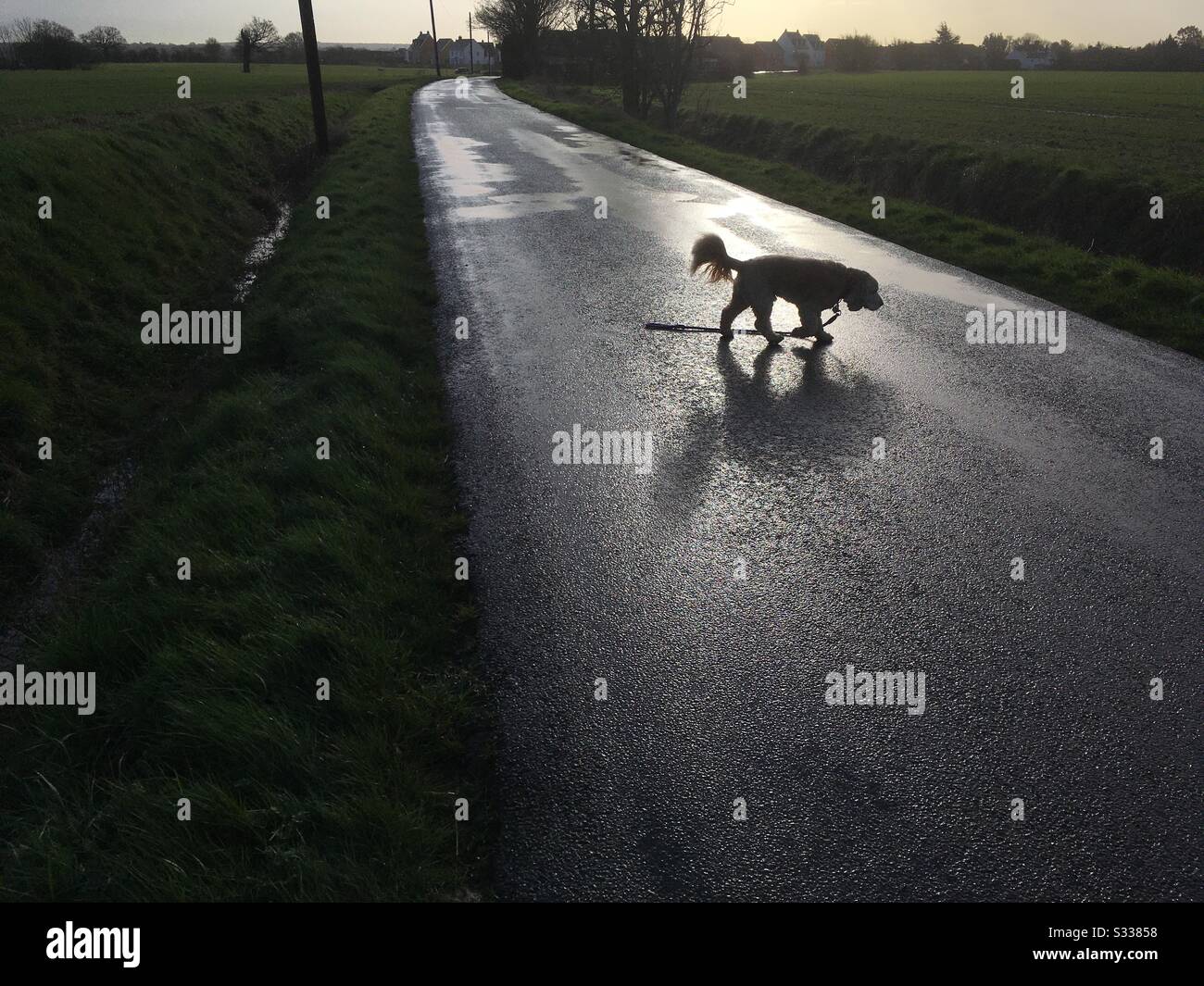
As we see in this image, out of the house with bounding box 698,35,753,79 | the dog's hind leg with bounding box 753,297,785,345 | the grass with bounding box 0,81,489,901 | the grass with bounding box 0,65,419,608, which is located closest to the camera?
the grass with bounding box 0,81,489,901

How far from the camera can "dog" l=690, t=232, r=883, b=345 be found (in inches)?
325

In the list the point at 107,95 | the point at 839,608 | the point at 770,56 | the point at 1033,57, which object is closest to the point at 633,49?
the point at 107,95

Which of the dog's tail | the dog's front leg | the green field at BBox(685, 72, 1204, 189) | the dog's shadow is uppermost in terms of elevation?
the green field at BBox(685, 72, 1204, 189)

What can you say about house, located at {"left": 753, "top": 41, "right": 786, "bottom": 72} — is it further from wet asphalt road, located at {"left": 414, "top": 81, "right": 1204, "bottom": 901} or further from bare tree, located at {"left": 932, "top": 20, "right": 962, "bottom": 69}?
wet asphalt road, located at {"left": 414, "top": 81, "right": 1204, "bottom": 901}

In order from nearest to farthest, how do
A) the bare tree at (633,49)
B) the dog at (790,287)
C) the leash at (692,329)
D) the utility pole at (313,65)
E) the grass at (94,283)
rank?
the grass at (94,283) < the dog at (790,287) < the leash at (692,329) < the utility pole at (313,65) < the bare tree at (633,49)

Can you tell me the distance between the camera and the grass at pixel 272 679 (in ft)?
9.62

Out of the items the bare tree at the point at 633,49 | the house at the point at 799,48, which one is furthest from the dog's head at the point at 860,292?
the house at the point at 799,48

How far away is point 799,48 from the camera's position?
147125 millimetres

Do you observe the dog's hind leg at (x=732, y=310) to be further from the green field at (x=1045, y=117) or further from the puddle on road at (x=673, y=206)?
the green field at (x=1045, y=117)

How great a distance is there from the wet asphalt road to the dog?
29 cm

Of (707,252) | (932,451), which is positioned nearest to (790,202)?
(707,252)

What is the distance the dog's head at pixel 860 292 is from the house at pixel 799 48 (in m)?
145

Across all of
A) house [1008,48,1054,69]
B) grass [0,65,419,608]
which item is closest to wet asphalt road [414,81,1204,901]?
grass [0,65,419,608]

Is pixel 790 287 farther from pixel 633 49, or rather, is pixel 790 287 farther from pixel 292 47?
pixel 292 47
